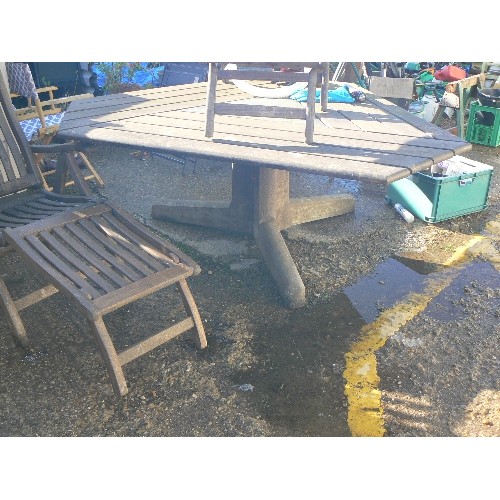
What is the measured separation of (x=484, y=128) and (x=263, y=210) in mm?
4004

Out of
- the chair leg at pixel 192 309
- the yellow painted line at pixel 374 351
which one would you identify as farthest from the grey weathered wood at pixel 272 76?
the yellow painted line at pixel 374 351

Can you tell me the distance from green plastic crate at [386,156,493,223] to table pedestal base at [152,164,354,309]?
57 cm

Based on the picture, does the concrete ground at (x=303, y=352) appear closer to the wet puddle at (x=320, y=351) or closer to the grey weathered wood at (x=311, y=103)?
the wet puddle at (x=320, y=351)

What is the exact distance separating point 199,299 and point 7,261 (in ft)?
5.34

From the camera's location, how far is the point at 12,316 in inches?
112

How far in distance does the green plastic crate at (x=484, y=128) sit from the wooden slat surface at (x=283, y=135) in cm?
285

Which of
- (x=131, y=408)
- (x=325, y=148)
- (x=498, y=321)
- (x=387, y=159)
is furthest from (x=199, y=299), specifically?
(x=498, y=321)

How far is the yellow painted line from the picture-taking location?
8.11ft

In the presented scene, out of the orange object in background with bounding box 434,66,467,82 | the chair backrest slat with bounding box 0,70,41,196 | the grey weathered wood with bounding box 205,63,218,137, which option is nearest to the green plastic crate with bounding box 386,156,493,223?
the grey weathered wood with bounding box 205,63,218,137

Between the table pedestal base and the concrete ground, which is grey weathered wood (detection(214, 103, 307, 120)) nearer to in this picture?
the table pedestal base

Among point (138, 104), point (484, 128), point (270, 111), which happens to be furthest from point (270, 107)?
point (484, 128)

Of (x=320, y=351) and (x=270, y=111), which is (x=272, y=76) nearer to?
(x=270, y=111)

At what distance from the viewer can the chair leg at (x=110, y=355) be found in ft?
7.91

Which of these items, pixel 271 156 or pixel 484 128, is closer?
pixel 271 156
